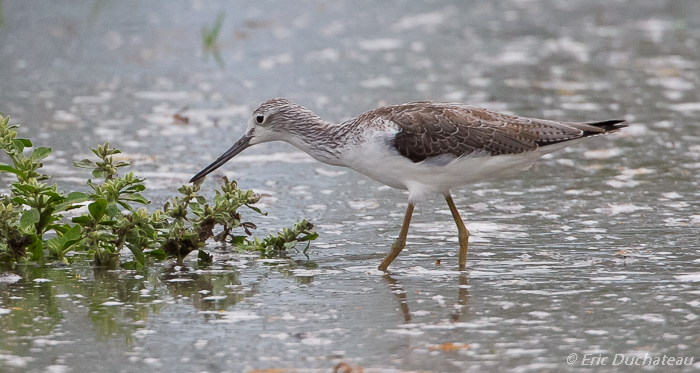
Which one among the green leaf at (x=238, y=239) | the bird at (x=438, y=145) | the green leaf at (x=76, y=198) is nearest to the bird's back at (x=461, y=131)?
the bird at (x=438, y=145)

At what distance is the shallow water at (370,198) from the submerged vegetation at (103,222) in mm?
150

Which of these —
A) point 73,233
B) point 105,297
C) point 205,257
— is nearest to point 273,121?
point 205,257

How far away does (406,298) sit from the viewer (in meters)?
5.71

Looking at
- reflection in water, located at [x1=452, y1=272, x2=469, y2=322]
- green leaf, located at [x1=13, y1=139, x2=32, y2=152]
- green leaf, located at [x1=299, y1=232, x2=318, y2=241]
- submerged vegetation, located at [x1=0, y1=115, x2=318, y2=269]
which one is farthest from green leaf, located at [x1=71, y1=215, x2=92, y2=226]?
reflection in water, located at [x1=452, y1=272, x2=469, y2=322]

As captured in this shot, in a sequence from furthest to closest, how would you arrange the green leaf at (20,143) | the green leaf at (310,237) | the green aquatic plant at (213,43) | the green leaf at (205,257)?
the green aquatic plant at (213,43), the green leaf at (310,237), the green leaf at (205,257), the green leaf at (20,143)

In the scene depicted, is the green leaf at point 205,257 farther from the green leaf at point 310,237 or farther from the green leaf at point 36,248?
the green leaf at point 36,248

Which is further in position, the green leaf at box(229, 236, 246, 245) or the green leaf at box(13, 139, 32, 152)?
the green leaf at box(229, 236, 246, 245)

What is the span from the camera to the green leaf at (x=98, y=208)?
6152mm

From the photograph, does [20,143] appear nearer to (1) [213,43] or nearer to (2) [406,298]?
(2) [406,298]

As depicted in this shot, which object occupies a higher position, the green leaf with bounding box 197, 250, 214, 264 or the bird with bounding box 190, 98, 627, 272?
the bird with bounding box 190, 98, 627, 272

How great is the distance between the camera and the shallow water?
16.3 ft

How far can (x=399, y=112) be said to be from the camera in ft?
22.0

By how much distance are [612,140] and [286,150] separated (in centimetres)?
339

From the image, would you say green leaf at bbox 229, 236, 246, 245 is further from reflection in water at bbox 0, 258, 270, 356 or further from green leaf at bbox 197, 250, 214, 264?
reflection in water at bbox 0, 258, 270, 356
